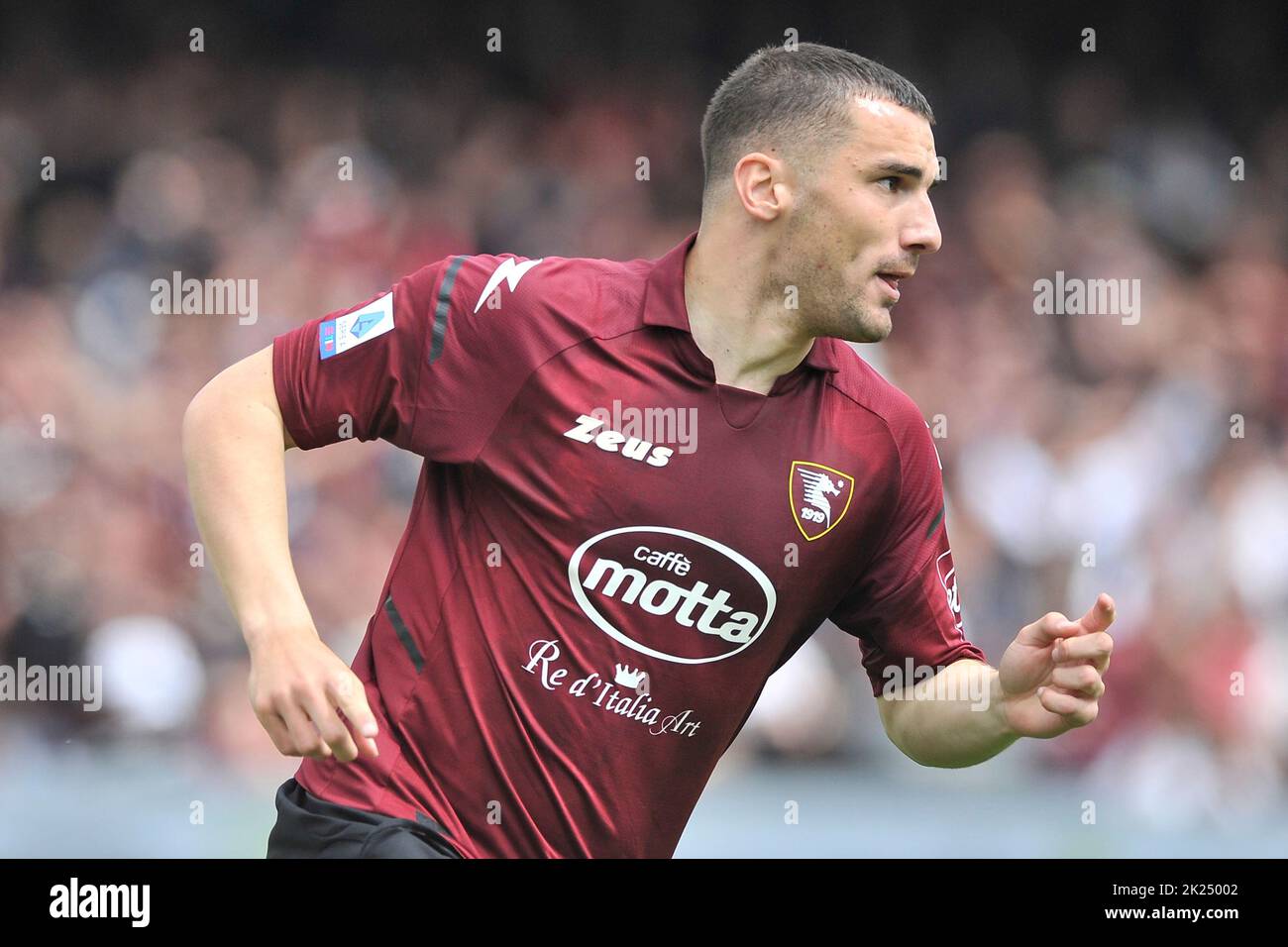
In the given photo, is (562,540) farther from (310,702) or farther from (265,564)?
(310,702)

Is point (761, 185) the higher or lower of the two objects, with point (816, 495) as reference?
higher

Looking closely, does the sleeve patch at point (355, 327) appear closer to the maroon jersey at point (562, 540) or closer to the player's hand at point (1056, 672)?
the maroon jersey at point (562, 540)

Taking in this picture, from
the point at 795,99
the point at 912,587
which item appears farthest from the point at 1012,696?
the point at 795,99

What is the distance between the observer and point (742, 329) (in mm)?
3922

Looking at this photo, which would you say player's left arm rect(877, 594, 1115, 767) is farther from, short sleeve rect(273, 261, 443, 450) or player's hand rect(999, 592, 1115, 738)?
short sleeve rect(273, 261, 443, 450)

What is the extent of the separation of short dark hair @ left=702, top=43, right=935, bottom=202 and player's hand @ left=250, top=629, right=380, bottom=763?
65.2 inches

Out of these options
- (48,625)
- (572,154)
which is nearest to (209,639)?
(48,625)

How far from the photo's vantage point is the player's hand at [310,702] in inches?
120

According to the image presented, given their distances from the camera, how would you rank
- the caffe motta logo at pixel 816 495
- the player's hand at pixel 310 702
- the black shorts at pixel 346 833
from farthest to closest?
the caffe motta logo at pixel 816 495
the black shorts at pixel 346 833
the player's hand at pixel 310 702

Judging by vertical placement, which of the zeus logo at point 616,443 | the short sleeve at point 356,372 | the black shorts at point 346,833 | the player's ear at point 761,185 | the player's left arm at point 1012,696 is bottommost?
the black shorts at point 346,833

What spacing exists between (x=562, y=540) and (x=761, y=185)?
999 mm

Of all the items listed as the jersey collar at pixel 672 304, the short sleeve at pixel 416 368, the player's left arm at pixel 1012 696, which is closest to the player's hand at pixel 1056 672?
the player's left arm at pixel 1012 696

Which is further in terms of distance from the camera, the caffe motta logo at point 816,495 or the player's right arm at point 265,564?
the caffe motta logo at point 816,495

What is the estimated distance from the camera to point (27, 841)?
6.83 meters
